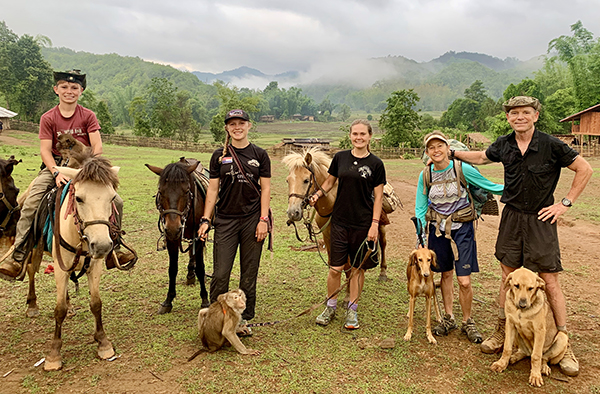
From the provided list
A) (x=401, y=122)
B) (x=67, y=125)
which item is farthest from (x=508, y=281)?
(x=401, y=122)

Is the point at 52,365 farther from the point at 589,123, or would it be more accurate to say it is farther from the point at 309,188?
the point at 589,123

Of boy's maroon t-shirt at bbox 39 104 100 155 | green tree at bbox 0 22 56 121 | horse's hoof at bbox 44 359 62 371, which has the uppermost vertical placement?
green tree at bbox 0 22 56 121

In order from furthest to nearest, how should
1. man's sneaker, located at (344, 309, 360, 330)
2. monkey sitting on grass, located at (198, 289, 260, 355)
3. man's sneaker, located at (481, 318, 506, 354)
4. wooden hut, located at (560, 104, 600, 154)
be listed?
wooden hut, located at (560, 104, 600, 154) → man's sneaker, located at (344, 309, 360, 330) → man's sneaker, located at (481, 318, 506, 354) → monkey sitting on grass, located at (198, 289, 260, 355)

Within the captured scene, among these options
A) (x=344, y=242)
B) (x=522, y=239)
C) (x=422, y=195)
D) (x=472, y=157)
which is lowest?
(x=344, y=242)

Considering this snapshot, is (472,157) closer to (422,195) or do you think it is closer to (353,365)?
(422,195)

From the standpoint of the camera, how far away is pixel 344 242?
5012mm

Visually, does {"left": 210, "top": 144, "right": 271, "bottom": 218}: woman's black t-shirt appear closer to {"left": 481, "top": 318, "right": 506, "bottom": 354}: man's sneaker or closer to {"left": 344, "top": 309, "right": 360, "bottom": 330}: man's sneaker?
{"left": 344, "top": 309, "right": 360, "bottom": 330}: man's sneaker

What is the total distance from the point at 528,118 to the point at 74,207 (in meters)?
4.91

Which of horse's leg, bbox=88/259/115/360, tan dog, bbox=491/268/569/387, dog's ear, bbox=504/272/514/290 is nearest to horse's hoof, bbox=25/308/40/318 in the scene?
horse's leg, bbox=88/259/115/360

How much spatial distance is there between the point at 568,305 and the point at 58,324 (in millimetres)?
7010

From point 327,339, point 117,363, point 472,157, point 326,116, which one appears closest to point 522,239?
point 472,157

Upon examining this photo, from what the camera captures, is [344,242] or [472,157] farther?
[344,242]

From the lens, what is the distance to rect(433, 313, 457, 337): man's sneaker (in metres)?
4.89

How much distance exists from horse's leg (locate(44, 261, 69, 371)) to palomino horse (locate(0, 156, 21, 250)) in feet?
6.68
